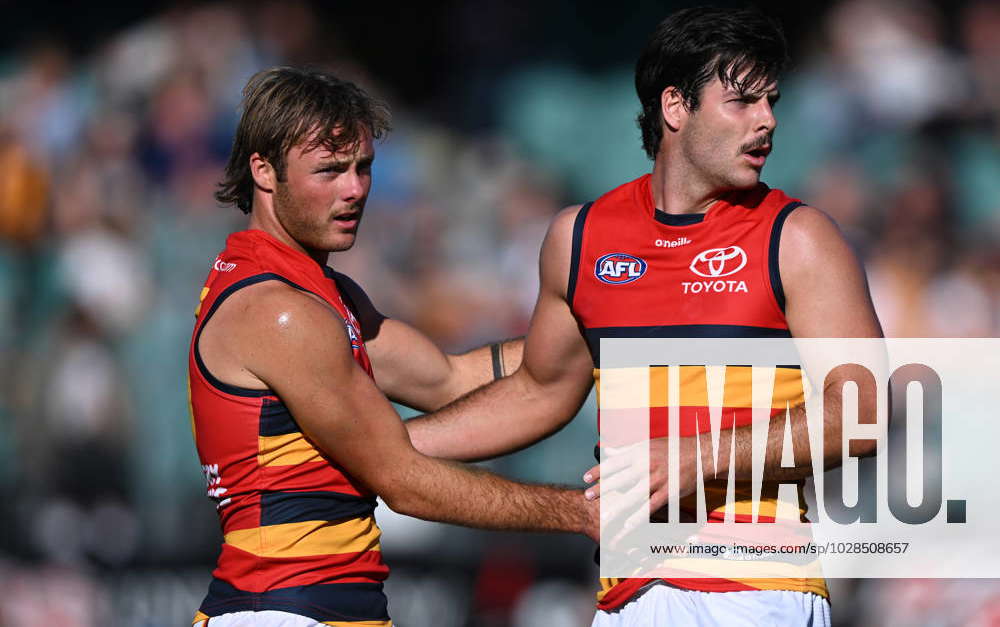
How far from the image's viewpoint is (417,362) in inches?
170

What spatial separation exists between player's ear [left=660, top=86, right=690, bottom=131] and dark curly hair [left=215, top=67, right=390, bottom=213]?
33.5 inches

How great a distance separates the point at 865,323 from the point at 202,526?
513 centimetres

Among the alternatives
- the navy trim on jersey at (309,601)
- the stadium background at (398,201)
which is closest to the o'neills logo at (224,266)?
the navy trim on jersey at (309,601)

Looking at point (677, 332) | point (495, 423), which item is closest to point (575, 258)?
point (677, 332)

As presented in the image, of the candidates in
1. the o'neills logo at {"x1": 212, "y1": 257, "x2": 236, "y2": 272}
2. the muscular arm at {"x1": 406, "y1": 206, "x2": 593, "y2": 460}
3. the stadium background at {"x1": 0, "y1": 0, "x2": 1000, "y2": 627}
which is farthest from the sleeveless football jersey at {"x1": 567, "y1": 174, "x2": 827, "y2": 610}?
the stadium background at {"x1": 0, "y1": 0, "x2": 1000, "y2": 627}

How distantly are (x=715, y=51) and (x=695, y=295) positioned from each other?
2.30 ft

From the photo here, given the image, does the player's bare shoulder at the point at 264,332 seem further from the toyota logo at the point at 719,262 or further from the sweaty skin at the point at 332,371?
the toyota logo at the point at 719,262

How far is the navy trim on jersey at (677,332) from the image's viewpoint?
339 cm

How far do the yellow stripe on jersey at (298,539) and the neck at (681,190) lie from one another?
131 cm

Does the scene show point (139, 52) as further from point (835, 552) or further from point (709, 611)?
point (709, 611)

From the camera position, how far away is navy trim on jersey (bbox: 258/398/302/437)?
333 cm

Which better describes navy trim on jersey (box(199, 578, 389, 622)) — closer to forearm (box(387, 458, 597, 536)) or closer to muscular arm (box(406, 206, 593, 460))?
forearm (box(387, 458, 597, 536))

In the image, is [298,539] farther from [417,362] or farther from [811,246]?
[811,246]

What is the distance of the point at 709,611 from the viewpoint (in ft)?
11.0
